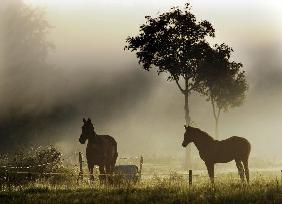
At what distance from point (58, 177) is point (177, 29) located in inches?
1182

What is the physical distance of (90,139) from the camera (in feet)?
90.2

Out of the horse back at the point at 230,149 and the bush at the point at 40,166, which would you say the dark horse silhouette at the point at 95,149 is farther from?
the horse back at the point at 230,149

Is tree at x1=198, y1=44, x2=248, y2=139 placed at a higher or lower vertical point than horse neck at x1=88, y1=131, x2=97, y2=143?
higher

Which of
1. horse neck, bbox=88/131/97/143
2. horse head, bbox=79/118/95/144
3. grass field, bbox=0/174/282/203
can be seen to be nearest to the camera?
grass field, bbox=0/174/282/203

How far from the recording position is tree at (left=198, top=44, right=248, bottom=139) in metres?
59.0

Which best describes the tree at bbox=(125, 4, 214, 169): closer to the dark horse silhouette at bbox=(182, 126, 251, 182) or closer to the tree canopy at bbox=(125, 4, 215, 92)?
the tree canopy at bbox=(125, 4, 215, 92)

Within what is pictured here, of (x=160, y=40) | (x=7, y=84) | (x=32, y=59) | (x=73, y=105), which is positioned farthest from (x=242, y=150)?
(x=73, y=105)

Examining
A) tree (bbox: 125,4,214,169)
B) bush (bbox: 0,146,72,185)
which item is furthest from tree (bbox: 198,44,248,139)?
bush (bbox: 0,146,72,185)

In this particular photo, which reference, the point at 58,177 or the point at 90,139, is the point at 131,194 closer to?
the point at 90,139

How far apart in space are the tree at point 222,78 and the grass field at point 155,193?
35026 mm

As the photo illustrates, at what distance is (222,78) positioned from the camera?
215 feet

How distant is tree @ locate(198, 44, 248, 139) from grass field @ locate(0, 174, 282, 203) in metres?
35.0

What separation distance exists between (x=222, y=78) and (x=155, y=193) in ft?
148

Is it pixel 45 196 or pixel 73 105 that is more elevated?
pixel 73 105
